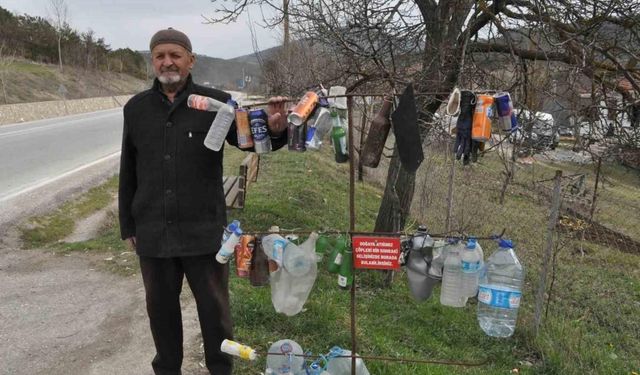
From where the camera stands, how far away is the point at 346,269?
8.59 feet

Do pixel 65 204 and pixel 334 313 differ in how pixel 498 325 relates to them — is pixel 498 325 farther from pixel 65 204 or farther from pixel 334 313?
pixel 65 204

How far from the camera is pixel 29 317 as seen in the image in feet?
13.6

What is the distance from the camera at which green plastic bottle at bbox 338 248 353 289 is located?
2611mm

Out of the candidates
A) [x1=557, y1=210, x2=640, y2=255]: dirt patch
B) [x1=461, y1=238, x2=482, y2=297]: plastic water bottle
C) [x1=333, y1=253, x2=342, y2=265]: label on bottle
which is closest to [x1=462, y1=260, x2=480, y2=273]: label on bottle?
[x1=461, y1=238, x2=482, y2=297]: plastic water bottle

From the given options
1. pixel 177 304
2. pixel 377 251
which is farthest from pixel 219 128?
pixel 177 304

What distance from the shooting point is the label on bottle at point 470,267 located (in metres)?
2.52

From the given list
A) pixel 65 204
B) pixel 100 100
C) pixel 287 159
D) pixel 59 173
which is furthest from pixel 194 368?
pixel 100 100

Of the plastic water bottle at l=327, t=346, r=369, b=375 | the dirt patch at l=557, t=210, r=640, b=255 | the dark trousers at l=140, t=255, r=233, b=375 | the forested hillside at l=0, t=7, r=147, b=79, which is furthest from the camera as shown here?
the forested hillside at l=0, t=7, r=147, b=79

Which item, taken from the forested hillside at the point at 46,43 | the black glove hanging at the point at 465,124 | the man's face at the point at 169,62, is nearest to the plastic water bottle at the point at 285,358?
the black glove hanging at the point at 465,124

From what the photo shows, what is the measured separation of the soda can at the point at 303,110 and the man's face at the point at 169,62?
2.40ft

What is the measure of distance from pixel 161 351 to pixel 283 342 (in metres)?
0.75

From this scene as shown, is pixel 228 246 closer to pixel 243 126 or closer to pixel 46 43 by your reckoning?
pixel 243 126

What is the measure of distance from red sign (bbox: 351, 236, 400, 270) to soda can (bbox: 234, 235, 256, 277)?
562 millimetres

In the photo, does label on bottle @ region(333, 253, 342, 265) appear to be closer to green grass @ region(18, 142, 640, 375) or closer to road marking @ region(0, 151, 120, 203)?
green grass @ region(18, 142, 640, 375)
